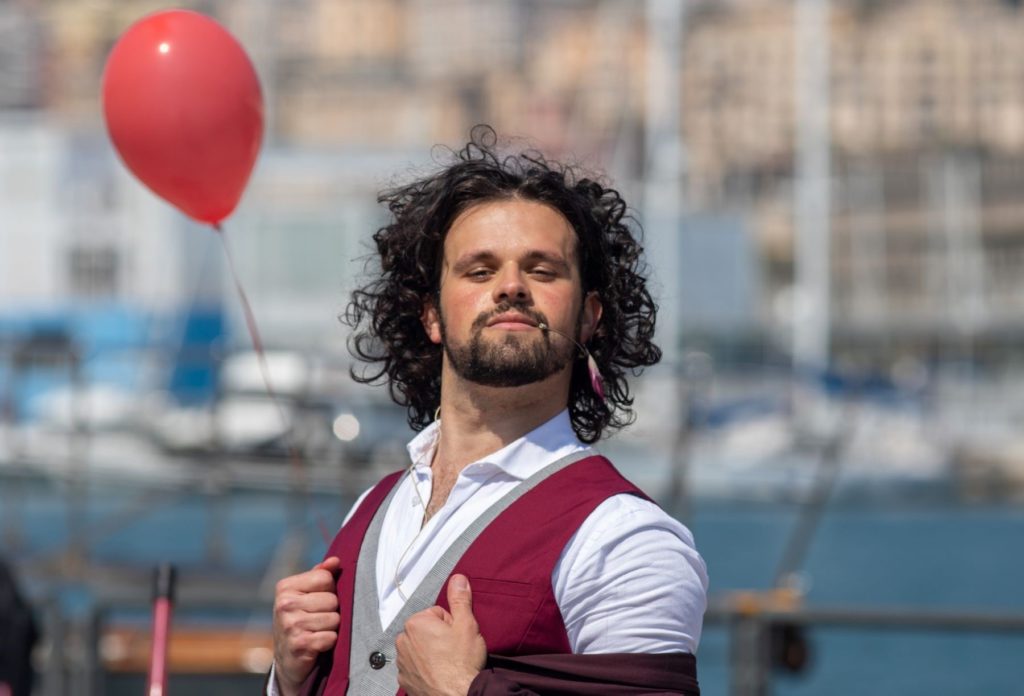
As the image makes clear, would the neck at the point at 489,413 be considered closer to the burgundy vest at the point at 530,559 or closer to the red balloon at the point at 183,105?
the burgundy vest at the point at 530,559

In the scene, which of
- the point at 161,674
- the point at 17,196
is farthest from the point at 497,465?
the point at 17,196

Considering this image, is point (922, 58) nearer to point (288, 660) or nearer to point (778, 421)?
point (778, 421)

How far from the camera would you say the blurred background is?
25.7 ft

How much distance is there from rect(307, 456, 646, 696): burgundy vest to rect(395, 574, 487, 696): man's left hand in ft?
0.10

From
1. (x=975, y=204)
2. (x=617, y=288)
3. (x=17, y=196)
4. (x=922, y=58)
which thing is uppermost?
(x=922, y=58)

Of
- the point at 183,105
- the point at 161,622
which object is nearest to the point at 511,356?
the point at 161,622

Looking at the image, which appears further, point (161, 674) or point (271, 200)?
point (271, 200)

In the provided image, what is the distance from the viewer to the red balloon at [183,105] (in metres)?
3.73

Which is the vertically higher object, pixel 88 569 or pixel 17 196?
pixel 17 196

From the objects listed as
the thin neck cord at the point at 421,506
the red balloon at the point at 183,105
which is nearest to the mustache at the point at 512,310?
the thin neck cord at the point at 421,506

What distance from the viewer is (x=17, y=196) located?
50.9m

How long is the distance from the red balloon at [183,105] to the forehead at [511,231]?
0.95m

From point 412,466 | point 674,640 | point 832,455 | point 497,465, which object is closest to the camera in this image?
point 674,640

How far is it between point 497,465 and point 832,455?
8.05 m
